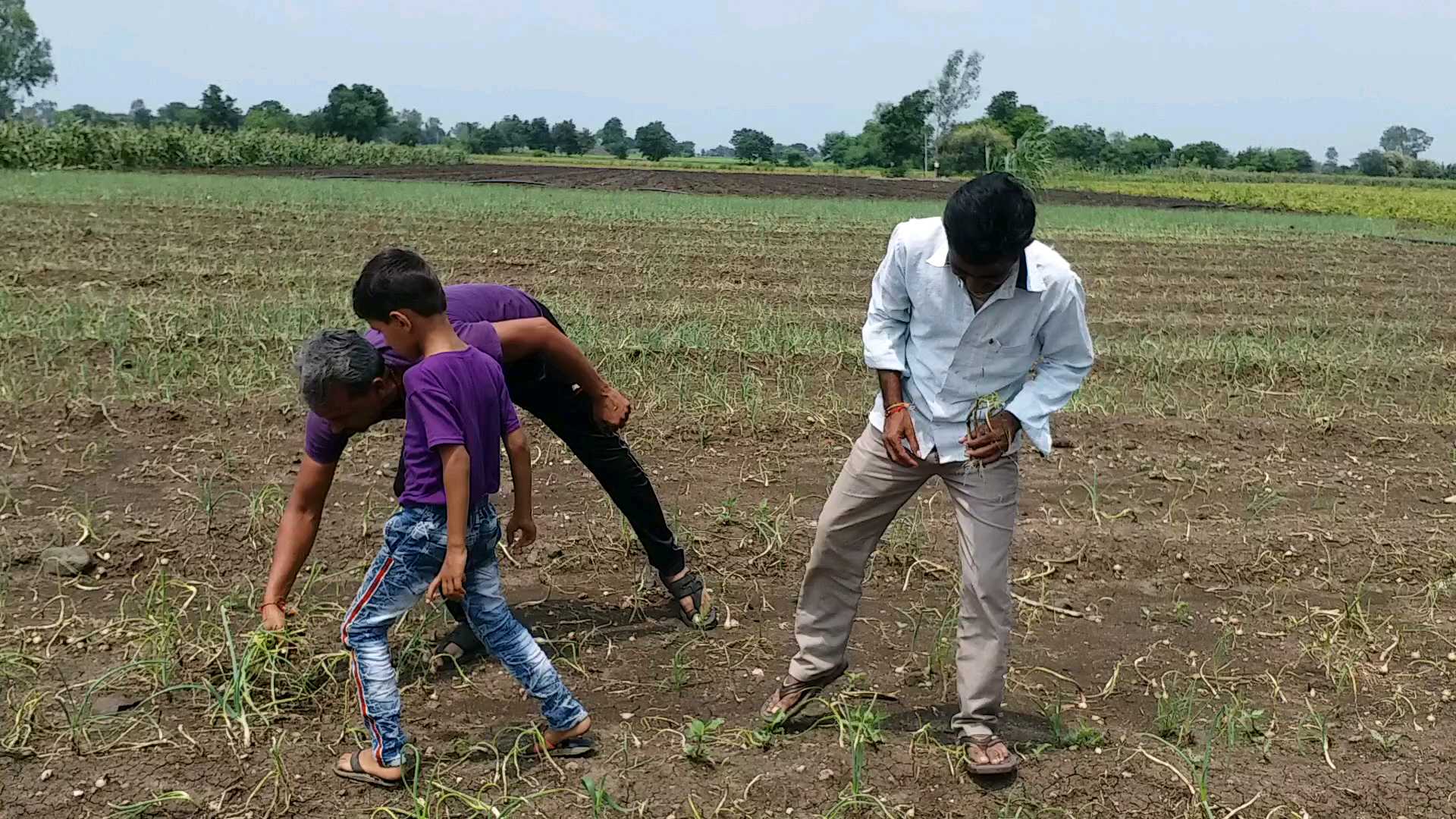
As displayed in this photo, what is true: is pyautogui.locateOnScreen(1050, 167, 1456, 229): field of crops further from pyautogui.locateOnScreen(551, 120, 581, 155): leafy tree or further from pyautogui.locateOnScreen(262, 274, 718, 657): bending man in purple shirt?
pyautogui.locateOnScreen(551, 120, 581, 155): leafy tree

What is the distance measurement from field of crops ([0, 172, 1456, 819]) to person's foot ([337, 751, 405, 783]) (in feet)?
0.16

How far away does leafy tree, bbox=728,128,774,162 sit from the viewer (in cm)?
8619

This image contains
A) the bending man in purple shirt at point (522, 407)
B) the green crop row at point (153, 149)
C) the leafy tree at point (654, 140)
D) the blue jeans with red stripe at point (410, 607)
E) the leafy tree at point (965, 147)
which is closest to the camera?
the blue jeans with red stripe at point (410, 607)

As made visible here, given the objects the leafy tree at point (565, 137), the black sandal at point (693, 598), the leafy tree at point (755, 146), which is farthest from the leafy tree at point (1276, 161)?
the black sandal at point (693, 598)

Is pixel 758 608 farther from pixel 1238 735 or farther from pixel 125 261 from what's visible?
pixel 125 261

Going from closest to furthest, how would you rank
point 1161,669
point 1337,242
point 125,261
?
point 1161,669 → point 125,261 → point 1337,242

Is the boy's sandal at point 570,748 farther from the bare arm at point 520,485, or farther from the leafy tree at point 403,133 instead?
the leafy tree at point 403,133

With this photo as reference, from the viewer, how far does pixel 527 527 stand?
2.76 metres

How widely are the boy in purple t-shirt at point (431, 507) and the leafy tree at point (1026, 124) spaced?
257cm

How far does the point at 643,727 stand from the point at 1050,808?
1.08 metres

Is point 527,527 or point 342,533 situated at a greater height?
point 527,527

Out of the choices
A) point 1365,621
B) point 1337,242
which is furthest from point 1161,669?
point 1337,242

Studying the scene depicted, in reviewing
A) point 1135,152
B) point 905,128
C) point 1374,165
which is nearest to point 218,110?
point 905,128

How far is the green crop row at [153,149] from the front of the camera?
29.7 m
